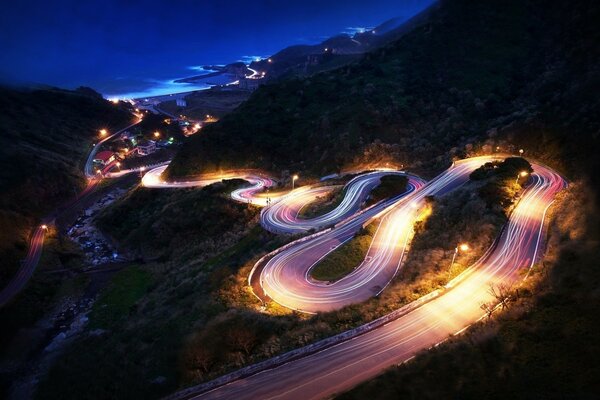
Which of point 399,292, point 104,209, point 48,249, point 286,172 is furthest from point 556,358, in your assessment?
point 104,209

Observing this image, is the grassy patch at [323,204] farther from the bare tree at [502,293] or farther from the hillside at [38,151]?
the hillside at [38,151]

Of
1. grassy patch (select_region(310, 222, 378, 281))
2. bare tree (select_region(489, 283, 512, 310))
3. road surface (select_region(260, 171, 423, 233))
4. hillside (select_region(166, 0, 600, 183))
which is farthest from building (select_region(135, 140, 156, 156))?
bare tree (select_region(489, 283, 512, 310))

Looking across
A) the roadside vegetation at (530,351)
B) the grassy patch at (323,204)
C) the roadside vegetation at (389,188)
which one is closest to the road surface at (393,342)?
the roadside vegetation at (530,351)

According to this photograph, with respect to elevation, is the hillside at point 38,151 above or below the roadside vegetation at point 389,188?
above

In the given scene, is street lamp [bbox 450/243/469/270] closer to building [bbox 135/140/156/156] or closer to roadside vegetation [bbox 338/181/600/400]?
roadside vegetation [bbox 338/181/600/400]

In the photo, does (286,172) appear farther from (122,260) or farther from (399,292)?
(399,292)

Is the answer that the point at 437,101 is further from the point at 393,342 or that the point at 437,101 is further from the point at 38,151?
the point at 38,151

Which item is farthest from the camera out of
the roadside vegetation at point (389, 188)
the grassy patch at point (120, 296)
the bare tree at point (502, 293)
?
the roadside vegetation at point (389, 188)
